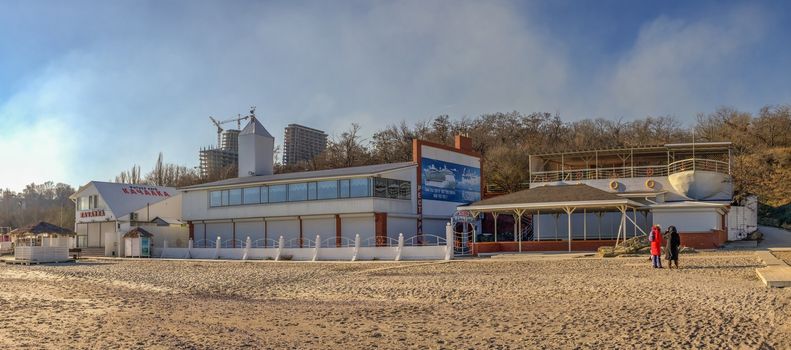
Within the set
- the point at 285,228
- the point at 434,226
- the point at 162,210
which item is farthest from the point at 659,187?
the point at 162,210

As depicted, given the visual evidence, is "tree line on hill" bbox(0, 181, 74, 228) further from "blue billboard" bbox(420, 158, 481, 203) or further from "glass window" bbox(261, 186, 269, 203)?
"blue billboard" bbox(420, 158, 481, 203)

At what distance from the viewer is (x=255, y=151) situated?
49906mm

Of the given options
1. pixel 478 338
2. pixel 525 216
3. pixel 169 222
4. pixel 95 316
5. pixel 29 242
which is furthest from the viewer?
pixel 169 222

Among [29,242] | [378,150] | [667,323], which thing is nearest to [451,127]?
[378,150]

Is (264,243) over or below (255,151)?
below

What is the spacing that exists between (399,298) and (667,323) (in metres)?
6.57

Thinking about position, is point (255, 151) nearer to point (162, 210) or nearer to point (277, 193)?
point (162, 210)

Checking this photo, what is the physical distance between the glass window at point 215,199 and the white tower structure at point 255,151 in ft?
22.2

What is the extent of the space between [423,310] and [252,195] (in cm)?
2915

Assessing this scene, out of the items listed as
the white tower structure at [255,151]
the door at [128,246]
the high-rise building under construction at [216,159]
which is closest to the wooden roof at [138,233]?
the door at [128,246]

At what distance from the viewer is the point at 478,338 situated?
408 inches

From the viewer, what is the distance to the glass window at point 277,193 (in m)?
39.6

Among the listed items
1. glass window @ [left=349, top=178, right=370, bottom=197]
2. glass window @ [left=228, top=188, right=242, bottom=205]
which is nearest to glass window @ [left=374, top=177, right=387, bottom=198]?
glass window @ [left=349, top=178, right=370, bottom=197]

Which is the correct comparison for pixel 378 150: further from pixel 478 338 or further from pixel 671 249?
pixel 478 338
